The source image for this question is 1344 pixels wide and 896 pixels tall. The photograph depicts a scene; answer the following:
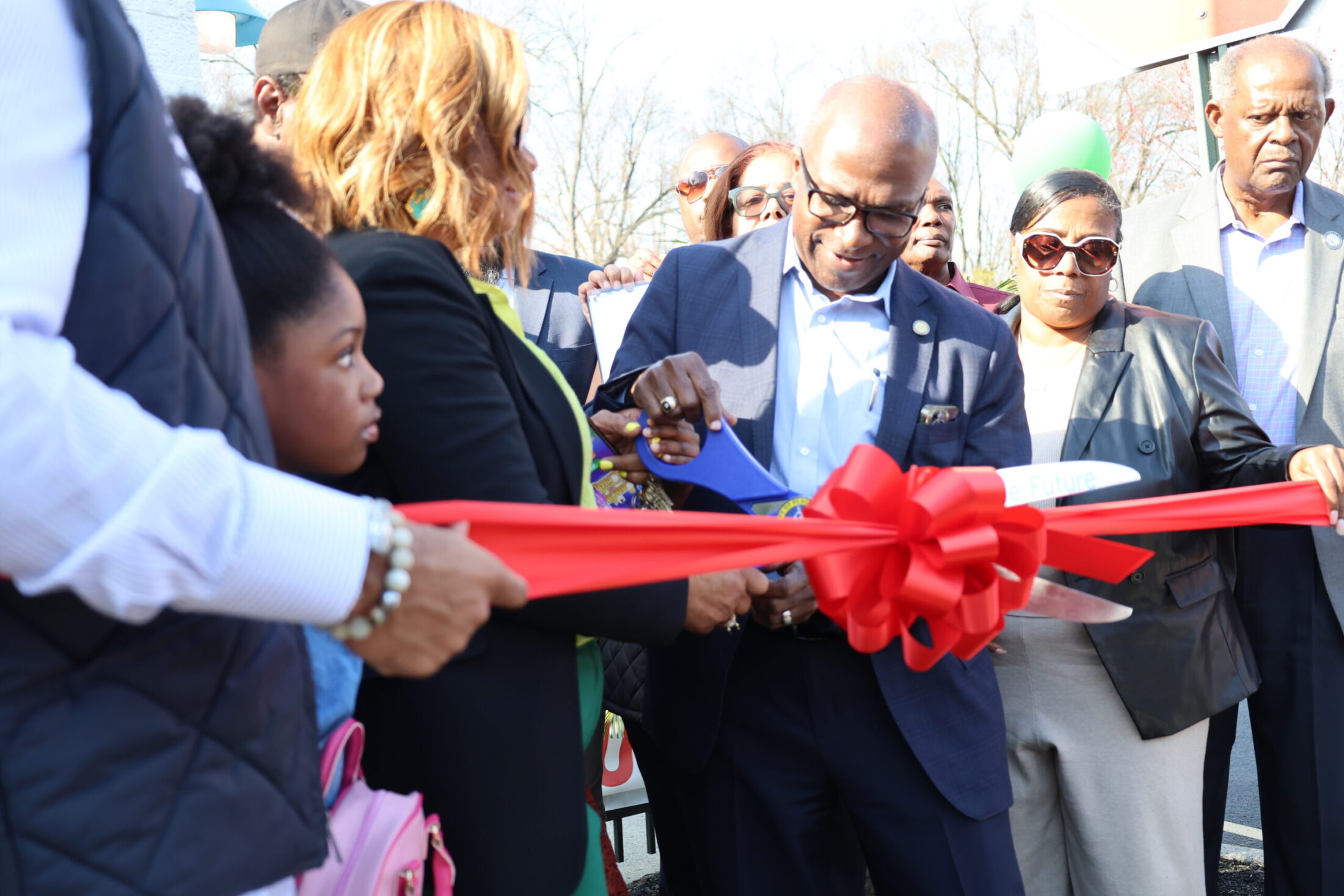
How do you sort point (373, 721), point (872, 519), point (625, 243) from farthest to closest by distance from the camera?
point (625, 243)
point (872, 519)
point (373, 721)

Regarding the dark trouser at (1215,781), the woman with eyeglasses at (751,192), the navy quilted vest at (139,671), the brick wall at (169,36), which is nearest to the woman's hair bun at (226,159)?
the navy quilted vest at (139,671)

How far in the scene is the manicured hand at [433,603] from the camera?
4.23 ft

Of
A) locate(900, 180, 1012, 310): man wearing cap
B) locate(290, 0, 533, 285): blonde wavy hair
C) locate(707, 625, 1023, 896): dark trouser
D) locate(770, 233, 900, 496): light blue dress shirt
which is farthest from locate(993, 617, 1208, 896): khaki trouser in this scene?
locate(290, 0, 533, 285): blonde wavy hair

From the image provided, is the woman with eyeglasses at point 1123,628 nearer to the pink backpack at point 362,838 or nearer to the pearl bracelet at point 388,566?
the pink backpack at point 362,838

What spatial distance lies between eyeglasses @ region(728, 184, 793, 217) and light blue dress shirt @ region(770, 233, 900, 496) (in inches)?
52.7

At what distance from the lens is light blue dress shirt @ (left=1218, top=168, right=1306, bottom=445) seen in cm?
386

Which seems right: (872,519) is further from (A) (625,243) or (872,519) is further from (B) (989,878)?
(A) (625,243)

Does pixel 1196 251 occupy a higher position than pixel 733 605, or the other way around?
pixel 1196 251

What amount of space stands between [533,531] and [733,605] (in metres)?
0.76

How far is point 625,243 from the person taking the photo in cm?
2695

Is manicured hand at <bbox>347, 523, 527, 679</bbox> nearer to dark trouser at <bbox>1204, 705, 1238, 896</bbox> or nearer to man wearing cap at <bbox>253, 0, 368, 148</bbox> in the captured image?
man wearing cap at <bbox>253, 0, 368, 148</bbox>

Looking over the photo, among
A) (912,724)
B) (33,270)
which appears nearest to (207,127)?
(33,270)

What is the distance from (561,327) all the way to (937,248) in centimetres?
179

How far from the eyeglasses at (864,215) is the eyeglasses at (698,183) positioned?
2.10 meters
